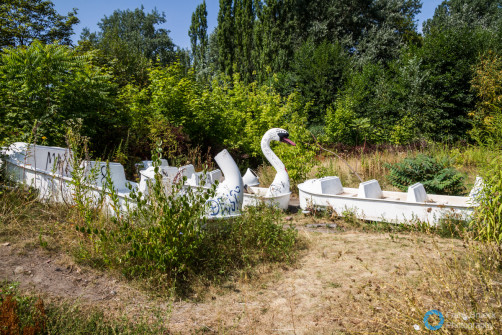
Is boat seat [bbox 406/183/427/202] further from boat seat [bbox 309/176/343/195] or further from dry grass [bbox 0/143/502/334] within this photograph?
boat seat [bbox 309/176/343/195]

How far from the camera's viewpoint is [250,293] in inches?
123

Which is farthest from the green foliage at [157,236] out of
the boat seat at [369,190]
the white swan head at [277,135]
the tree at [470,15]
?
the tree at [470,15]

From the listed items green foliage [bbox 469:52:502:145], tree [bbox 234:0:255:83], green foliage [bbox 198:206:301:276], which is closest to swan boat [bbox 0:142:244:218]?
green foliage [bbox 198:206:301:276]

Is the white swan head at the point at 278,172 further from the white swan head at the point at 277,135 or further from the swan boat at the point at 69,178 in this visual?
the swan boat at the point at 69,178

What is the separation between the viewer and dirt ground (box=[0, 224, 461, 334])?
259 centimetres

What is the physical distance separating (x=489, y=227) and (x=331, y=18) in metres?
22.8

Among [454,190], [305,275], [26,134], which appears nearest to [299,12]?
[454,190]

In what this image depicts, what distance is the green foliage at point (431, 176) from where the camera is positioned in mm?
6000

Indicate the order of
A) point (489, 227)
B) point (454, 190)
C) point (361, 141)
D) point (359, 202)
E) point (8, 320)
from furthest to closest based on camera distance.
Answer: point (361, 141) → point (454, 190) → point (359, 202) → point (489, 227) → point (8, 320)

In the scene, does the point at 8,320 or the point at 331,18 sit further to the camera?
the point at 331,18

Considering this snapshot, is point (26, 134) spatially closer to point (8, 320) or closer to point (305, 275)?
point (8, 320)

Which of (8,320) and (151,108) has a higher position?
(151,108)

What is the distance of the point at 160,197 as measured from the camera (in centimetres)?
307

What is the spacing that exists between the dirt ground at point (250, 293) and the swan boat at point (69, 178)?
0.86 metres
